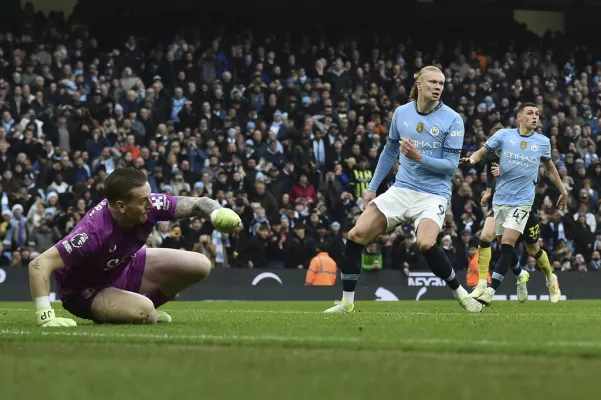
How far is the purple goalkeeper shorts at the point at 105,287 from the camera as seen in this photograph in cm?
898

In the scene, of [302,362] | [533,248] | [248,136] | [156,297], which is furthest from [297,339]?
[248,136]

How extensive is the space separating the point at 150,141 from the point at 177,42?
547 cm

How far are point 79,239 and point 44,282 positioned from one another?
1.37ft

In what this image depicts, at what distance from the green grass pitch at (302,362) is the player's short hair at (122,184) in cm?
102

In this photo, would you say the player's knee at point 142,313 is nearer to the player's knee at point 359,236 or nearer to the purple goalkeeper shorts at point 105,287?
the purple goalkeeper shorts at point 105,287

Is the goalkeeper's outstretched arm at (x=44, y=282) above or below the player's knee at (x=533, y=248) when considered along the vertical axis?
above

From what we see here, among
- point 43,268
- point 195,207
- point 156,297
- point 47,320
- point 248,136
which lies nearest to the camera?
point 43,268

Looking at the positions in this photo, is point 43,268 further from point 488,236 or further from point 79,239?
point 488,236

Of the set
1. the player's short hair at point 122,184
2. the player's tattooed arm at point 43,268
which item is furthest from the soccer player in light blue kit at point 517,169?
the player's tattooed arm at point 43,268

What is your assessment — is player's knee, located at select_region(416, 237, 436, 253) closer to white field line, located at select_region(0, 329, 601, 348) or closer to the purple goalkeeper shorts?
the purple goalkeeper shorts

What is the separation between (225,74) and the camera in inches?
1117

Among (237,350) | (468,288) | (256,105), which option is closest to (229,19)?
(256,105)

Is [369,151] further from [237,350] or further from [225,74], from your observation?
[237,350]

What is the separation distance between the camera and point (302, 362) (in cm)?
575
